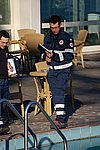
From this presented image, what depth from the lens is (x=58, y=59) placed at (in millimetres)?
7480

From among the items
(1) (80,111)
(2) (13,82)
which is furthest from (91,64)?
(1) (80,111)

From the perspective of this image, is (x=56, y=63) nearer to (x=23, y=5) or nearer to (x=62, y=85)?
(x=62, y=85)

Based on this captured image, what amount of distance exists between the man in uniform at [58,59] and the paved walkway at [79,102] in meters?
0.38

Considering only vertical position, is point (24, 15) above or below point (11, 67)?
above

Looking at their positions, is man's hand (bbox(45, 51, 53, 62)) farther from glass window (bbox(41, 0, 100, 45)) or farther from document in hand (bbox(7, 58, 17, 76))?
glass window (bbox(41, 0, 100, 45))

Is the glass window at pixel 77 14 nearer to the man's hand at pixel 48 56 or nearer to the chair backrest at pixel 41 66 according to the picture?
the chair backrest at pixel 41 66

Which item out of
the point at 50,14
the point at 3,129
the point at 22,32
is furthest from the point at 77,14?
the point at 3,129

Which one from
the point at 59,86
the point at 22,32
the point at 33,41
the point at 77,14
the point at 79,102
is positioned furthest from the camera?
the point at 77,14

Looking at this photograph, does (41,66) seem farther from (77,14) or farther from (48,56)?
(77,14)

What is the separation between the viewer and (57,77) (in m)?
7.61

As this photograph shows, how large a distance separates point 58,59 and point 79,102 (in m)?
2.20

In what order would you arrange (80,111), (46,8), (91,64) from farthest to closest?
(46,8) < (91,64) < (80,111)

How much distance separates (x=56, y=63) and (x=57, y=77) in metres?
0.21

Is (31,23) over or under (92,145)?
over
